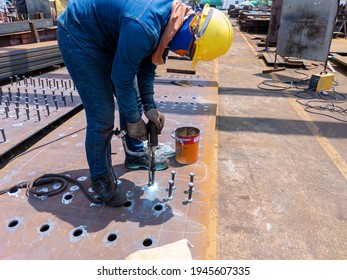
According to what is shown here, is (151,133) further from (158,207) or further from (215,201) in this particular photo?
(215,201)

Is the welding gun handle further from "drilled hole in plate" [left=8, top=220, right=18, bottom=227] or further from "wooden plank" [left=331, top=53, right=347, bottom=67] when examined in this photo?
"wooden plank" [left=331, top=53, right=347, bottom=67]

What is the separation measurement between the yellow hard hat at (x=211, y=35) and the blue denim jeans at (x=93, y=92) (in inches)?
28.7

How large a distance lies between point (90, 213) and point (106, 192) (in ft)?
0.68

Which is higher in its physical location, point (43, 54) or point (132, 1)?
point (132, 1)

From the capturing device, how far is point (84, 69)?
2.03 m

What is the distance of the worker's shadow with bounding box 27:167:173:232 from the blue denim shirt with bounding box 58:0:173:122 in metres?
0.74

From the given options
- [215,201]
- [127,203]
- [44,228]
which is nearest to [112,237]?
[127,203]

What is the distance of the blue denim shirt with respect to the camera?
5.55 ft

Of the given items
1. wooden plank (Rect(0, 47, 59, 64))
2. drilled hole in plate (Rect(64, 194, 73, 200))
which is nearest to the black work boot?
drilled hole in plate (Rect(64, 194, 73, 200))

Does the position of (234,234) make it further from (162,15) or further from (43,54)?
(43,54)

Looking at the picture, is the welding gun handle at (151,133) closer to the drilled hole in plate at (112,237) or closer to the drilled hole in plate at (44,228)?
the drilled hole in plate at (112,237)

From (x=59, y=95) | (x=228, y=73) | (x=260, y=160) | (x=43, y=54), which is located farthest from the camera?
(x=228, y=73)
